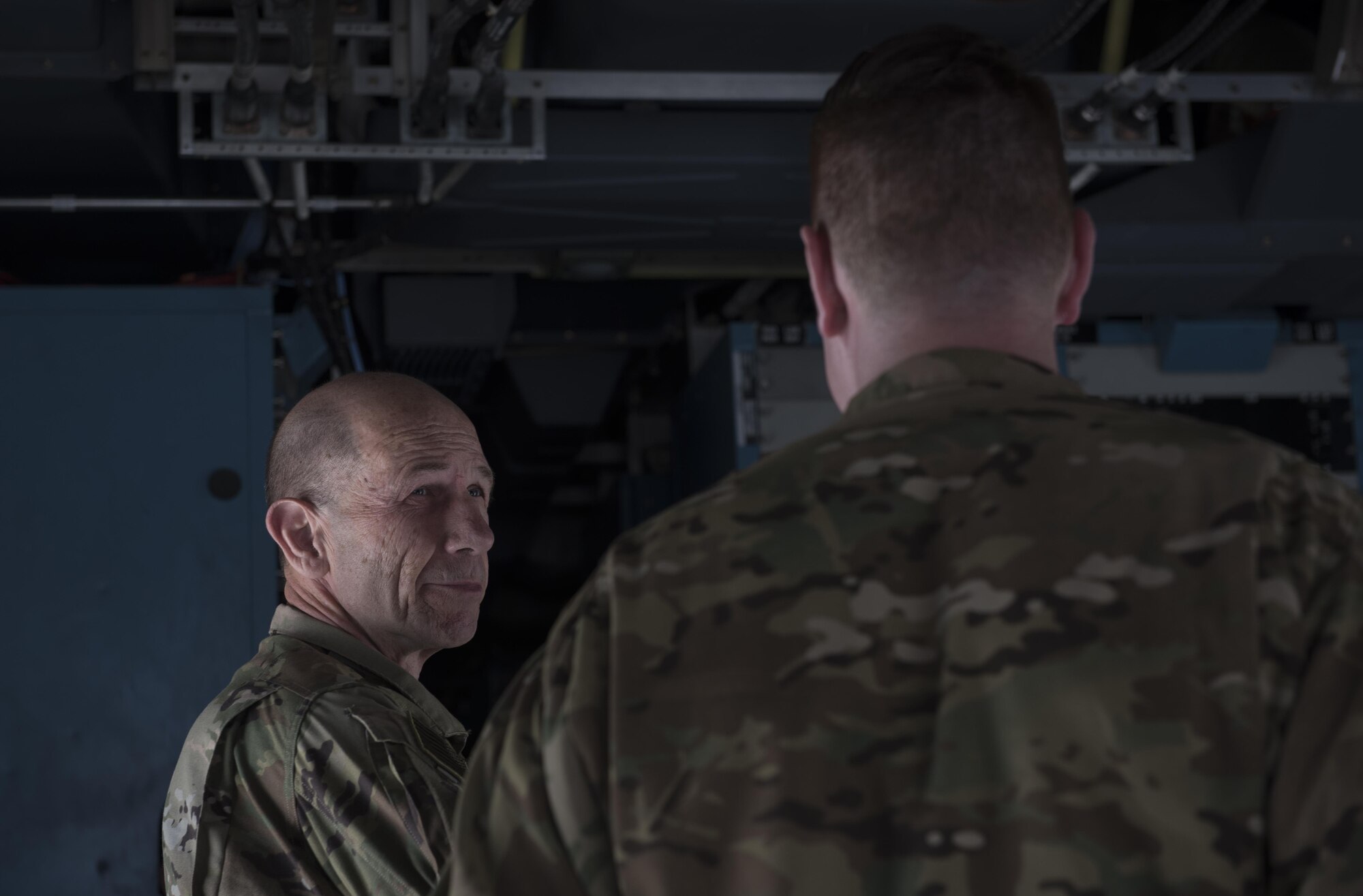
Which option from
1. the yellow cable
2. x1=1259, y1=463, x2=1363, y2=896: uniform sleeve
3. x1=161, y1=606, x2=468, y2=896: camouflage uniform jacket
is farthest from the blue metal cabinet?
x1=1259, y1=463, x2=1363, y2=896: uniform sleeve

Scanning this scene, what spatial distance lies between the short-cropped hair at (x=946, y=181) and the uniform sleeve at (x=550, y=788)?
310 millimetres

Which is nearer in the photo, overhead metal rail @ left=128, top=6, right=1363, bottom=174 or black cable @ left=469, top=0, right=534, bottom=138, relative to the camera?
black cable @ left=469, top=0, right=534, bottom=138

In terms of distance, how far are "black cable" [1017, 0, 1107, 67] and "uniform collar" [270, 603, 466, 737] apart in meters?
2.03

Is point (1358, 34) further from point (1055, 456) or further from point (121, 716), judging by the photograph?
point (121, 716)

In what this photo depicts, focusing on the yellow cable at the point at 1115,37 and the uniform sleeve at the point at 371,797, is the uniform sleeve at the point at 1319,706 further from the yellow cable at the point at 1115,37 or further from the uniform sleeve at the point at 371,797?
the yellow cable at the point at 1115,37

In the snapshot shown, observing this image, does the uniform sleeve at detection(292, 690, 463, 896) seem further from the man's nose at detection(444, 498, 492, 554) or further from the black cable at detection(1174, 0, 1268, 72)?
the black cable at detection(1174, 0, 1268, 72)

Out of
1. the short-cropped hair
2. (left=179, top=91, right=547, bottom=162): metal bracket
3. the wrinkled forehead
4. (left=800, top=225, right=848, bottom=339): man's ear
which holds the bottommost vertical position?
the wrinkled forehead

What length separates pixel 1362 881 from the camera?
2.93 feet

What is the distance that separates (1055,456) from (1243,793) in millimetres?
243

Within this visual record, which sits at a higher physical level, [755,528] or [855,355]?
[855,355]

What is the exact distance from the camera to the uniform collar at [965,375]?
1.05 m

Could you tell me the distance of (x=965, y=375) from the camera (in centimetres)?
105

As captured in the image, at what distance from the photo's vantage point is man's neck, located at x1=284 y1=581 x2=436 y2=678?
6.65 feet

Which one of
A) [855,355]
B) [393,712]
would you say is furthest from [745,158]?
[855,355]
